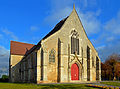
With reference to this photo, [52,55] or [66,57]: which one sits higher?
[52,55]

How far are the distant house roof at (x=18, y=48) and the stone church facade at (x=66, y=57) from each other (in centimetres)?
1324

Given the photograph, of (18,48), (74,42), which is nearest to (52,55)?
(74,42)

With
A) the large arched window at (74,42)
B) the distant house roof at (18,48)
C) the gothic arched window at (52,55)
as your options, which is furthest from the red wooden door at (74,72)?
the distant house roof at (18,48)

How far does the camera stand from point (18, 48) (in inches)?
1563

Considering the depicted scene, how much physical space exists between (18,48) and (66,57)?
68.3 ft

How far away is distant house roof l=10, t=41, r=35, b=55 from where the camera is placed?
38.0 m

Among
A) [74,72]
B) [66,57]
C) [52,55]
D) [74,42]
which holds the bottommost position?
[74,72]

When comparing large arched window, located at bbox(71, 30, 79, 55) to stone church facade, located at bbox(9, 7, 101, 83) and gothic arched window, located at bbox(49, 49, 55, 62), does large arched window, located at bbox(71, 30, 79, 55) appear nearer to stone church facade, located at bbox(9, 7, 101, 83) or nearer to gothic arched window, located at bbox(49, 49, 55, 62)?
stone church facade, located at bbox(9, 7, 101, 83)

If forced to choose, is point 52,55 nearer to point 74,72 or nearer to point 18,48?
point 74,72

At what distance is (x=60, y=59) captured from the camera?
2359cm

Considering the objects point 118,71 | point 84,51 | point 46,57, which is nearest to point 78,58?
point 84,51

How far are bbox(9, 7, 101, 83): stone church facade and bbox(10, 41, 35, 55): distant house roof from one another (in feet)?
43.5

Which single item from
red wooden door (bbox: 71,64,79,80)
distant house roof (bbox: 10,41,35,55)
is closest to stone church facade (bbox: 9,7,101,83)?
red wooden door (bbox: 71,64,79,80)

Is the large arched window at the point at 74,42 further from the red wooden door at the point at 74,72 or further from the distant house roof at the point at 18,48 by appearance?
the distant house roof at the point at 18,48
